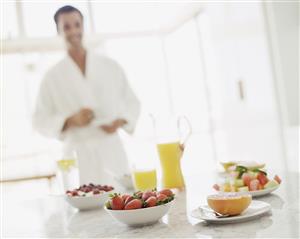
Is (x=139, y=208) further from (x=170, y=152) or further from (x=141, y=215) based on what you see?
(x=170, y=152)

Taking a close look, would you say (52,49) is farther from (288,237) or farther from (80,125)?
(288,237)

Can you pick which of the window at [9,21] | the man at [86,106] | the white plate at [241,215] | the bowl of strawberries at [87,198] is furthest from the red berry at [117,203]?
the window at [9,21]

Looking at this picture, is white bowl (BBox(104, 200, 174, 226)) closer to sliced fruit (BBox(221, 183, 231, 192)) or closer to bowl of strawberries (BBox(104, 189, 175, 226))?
bowl of strawberries (BBox(104, 189, 175, 226))

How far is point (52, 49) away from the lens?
678 cm

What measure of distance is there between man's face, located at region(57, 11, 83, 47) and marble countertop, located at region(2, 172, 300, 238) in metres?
0.99

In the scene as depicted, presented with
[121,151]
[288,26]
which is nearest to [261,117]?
[288,26]

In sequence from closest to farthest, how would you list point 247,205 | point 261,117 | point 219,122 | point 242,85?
point 247,205, point 261,117, point 242,85, point 219,122

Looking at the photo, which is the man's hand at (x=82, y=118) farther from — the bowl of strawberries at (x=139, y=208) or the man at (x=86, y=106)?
the bowl of strawberries at (x=139, y=208)

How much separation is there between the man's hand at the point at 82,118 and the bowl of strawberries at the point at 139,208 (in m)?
1.17

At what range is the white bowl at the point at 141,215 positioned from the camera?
1.03m

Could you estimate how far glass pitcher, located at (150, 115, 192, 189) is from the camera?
1562 millimetres

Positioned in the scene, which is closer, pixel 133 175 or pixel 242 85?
pixel 133 175

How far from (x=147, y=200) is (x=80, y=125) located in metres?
1.25

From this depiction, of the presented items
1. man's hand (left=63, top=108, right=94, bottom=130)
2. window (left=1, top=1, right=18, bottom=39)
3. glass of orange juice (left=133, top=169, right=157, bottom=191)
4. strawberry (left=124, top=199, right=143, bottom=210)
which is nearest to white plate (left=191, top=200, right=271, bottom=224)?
strawberry (left=124, top=199, right=143, bottom=210)
